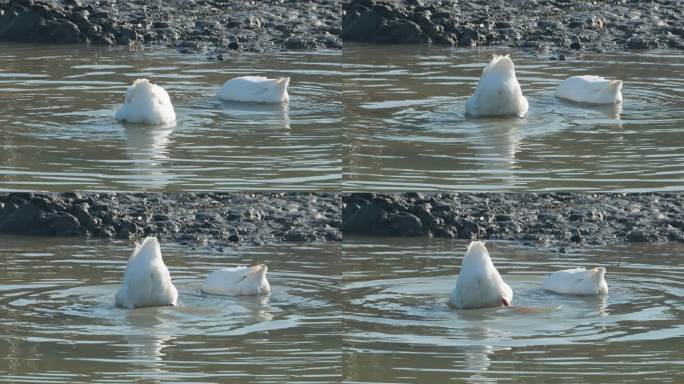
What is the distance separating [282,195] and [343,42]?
6.09 meters

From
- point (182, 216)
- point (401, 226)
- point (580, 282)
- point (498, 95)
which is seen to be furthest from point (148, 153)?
point (580, 282)

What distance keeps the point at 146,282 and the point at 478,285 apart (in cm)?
218

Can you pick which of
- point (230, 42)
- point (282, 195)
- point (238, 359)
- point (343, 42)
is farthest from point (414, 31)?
point (238, 359)

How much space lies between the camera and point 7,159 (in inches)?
560

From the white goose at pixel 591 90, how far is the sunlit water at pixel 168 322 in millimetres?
4136

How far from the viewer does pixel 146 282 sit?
11516 millimetres

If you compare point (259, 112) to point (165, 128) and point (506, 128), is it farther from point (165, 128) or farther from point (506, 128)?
point (506, 128)

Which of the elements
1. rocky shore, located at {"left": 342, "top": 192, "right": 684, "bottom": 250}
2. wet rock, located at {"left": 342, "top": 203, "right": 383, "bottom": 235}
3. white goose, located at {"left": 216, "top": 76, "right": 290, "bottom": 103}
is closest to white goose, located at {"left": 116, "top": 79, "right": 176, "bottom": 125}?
white goose, located at {"left": 216, "top": 76, "right": 290, "bottom": 103}

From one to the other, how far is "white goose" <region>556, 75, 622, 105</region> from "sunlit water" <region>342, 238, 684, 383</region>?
3.39 m

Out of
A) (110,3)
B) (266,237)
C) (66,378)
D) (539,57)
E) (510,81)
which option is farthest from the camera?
(110,3)

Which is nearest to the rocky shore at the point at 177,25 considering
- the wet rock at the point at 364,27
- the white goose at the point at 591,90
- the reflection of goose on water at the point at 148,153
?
the wet rock at the point at 364,27

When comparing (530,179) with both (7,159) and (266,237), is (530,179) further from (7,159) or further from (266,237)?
(7,159)

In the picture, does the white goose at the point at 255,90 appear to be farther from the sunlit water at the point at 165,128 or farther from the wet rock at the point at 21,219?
the wet rock at the point at 21,219

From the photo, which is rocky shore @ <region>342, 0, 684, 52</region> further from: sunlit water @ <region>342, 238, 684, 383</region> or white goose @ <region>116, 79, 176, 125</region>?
sunlit water @ <region>342, 238, 684, 383</region>
